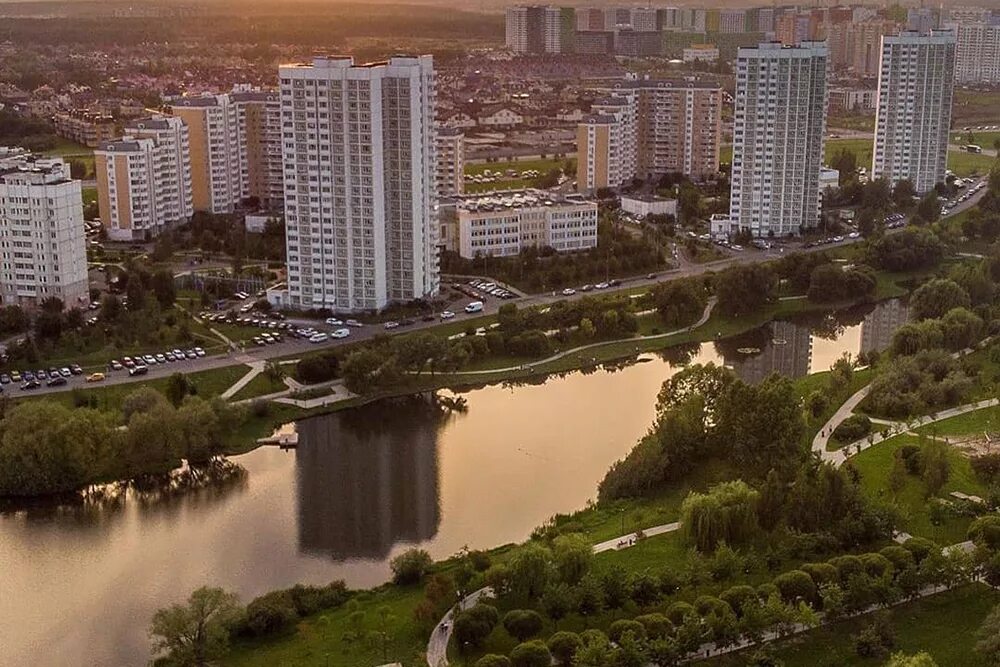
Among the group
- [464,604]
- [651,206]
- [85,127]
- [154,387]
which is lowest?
[464,604]

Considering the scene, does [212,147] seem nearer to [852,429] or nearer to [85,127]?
[85,127]

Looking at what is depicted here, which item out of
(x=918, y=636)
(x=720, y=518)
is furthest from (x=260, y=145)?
(x=918, y=636)

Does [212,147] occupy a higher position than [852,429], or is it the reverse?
[212,147]

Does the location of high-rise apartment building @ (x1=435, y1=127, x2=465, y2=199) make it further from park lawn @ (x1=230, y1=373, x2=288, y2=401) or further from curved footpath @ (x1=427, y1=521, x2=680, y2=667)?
curved footpath @ (x1=427, y1=521, x2=680, y2=667)

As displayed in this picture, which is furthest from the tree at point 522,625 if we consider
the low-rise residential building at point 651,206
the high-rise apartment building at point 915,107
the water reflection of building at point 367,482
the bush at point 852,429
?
the high-rise apartment building at point 915,107

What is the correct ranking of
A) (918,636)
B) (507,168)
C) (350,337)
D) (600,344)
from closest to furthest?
(918,636) → (350,337) → (600,344) → (507,168)

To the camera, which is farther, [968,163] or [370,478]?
[968,163]

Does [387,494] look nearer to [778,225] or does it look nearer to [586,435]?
[586,435]

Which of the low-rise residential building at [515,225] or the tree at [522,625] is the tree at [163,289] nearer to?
the low-rise residential building at [515,225]
